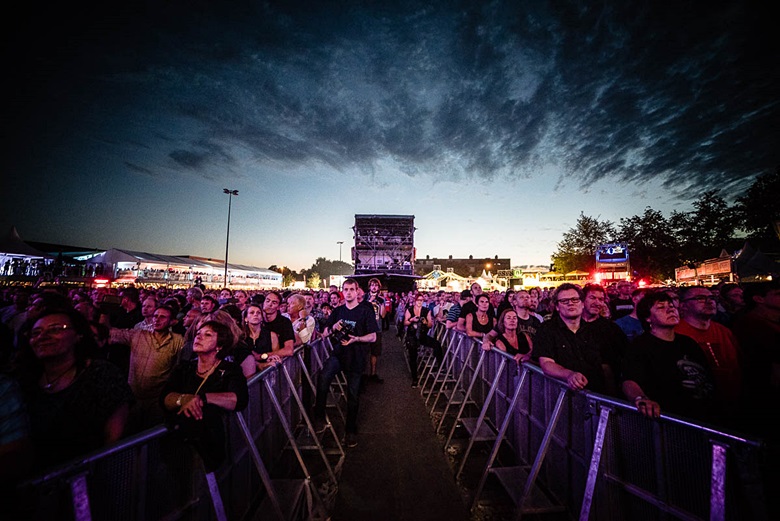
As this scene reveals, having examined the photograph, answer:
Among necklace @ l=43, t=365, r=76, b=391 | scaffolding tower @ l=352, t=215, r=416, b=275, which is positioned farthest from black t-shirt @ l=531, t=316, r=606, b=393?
scaffolding tower @ l=352, t=215, r=416, b=275

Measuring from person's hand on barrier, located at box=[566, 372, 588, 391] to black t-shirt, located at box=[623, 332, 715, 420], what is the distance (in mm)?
445

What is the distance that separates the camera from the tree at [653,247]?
3192 cm

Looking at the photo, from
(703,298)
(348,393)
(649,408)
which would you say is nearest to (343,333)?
(348,393)

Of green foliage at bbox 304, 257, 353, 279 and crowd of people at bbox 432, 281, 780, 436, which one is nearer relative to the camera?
crowd of people at bbox 432, 281, 780, 436

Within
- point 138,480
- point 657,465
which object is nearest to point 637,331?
point 657,465

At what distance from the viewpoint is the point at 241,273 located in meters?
36.8

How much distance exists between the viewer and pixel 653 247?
107 feet

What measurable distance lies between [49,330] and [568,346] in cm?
Answer: 448

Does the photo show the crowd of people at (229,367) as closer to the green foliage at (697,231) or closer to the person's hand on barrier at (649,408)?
the person's hand on barrier at (649,408)

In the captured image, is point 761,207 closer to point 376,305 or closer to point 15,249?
point 376,305

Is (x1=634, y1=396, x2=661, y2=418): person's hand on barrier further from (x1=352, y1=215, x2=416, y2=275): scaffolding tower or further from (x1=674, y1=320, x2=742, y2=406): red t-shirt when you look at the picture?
(x1=352, y1=215, x2=416, y2=275): scaffolding tower

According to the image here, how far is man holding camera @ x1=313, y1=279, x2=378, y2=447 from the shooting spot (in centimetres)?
498

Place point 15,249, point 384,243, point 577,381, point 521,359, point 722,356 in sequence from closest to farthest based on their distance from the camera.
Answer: point 577,381
point 722,356
point 521,359
point 15,249
point 384,243

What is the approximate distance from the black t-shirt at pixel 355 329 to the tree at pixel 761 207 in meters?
39.4
